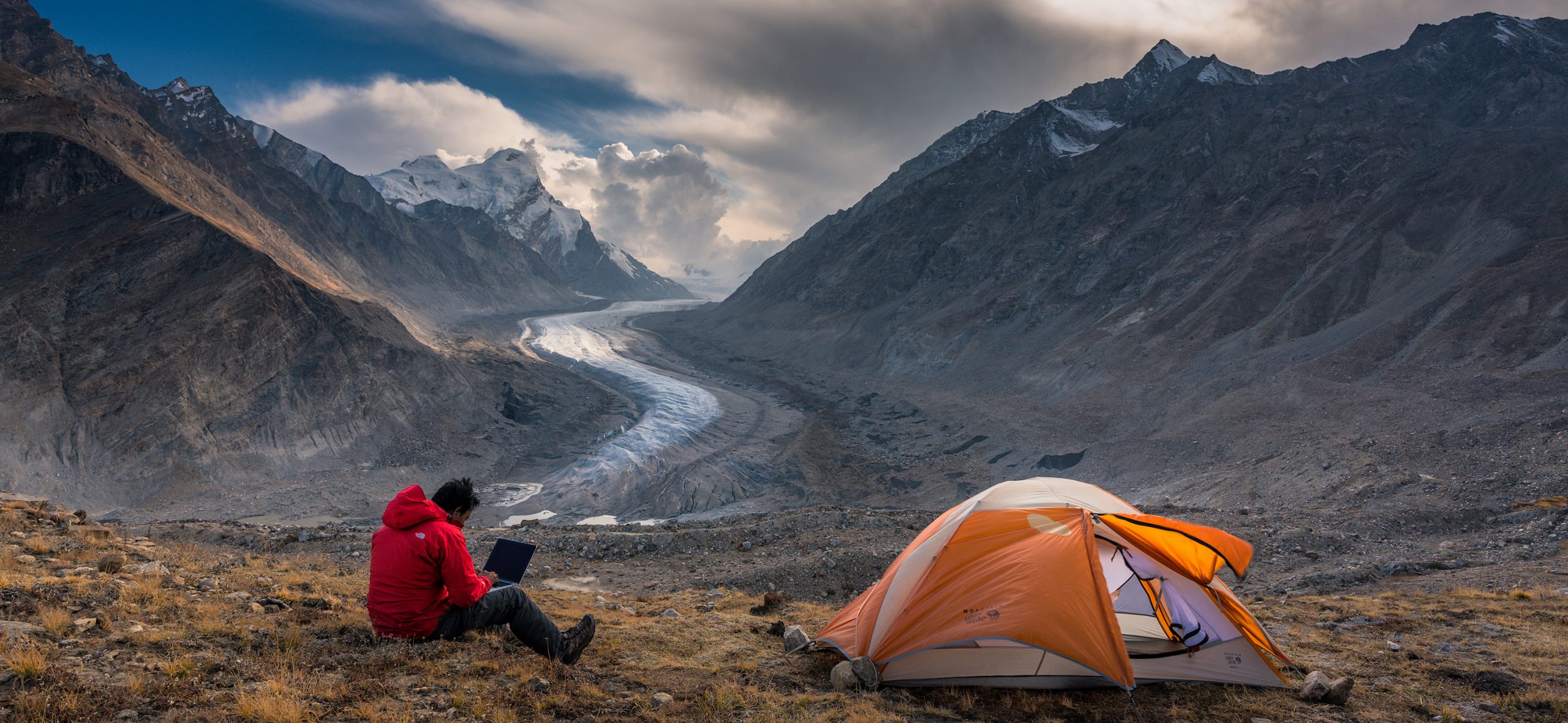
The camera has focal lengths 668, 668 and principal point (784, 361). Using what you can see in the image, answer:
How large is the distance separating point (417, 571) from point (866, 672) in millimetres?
4734

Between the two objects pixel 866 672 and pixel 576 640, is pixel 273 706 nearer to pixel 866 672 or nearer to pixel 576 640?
pixel 576 640

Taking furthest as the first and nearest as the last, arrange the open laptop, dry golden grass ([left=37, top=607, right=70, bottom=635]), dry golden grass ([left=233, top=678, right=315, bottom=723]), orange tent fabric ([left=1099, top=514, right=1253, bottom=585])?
orange tent fabric ([left=1099, top=514, right=1253, bottom=585])
the open laptop
dry golden grass ([left=37, top=607, right=70, bottom=635])
dry golden grass ([left=233, top=678, right=315, bottom=723])

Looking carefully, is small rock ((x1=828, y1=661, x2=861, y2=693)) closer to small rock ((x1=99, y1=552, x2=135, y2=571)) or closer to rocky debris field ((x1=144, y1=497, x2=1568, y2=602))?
rocky debris field ((x1=144, y1=497, x2=1568, y2=602))

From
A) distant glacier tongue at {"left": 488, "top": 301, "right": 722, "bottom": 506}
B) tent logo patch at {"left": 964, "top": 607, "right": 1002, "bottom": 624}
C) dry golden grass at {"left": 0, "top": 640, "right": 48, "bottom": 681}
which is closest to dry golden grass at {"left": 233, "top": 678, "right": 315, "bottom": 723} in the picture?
dry golden grass at {"left": 0, "top": 640, "right": 48, "bottom": 681}

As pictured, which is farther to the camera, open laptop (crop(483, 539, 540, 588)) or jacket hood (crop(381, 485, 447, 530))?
open laptop (crop(483, 539, 540, 588))

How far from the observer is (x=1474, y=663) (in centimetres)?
827

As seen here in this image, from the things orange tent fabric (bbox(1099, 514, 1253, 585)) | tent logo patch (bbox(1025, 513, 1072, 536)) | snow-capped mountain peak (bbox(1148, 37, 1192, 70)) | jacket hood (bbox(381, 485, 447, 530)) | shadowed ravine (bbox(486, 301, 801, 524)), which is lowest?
shadowed ravine (bbox(486, 301, 801, 524))

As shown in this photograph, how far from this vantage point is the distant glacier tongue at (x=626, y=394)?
3981cm

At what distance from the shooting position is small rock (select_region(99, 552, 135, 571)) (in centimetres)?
837

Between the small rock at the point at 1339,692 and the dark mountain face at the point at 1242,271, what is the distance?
1951 cm

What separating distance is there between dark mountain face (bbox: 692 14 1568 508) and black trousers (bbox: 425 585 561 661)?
2622 cm

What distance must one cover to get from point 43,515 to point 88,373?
103ft

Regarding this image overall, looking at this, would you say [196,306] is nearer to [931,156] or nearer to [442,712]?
[442,712]

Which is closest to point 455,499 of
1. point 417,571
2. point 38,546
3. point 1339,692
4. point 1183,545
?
point 417,571
